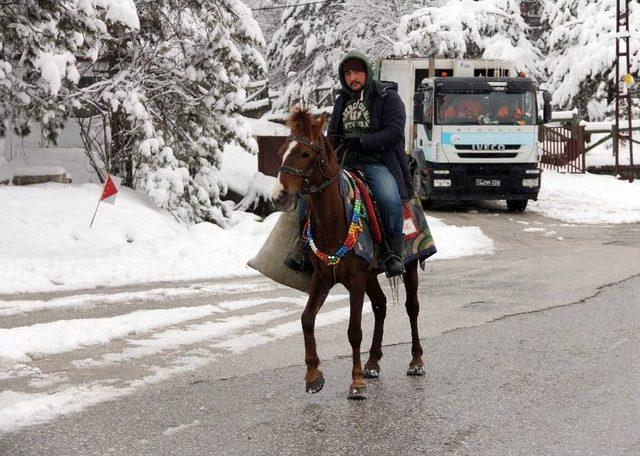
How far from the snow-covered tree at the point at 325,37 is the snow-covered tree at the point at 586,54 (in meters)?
6.79

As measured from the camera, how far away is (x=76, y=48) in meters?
14.3

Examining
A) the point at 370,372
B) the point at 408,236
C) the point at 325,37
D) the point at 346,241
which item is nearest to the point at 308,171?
the point at 346,241

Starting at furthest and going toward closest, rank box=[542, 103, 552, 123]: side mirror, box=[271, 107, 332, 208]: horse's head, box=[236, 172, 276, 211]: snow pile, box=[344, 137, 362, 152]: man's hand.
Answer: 1. box=[236, 172, 276, 211]: snow pile
2. box=[542, 103, 552, 123]: side mirror
3. box=[344, 137, 362, 152]: man's hand
4. box=[271, 107, 332, 208]: horse's head

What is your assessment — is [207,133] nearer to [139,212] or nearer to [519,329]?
[139,212]

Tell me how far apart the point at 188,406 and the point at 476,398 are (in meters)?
1.96

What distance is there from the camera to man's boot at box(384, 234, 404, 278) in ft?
23.8

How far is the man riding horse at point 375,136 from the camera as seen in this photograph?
23.9ft

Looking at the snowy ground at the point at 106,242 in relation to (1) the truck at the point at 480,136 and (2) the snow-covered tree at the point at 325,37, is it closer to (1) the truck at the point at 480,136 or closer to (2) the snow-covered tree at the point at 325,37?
(1) the truck at the point at 480,136

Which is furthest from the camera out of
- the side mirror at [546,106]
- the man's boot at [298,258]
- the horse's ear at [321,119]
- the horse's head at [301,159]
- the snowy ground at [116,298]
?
the side mirror at [546,106]

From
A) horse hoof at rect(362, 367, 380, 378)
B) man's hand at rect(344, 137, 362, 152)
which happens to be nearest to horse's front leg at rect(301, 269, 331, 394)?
horse hoof at rect(362, 367, 380, 378)

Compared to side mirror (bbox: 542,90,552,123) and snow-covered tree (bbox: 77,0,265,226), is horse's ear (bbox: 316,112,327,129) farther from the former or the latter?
side mirror (bbox: 542,90,552,123)

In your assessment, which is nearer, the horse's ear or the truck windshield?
the horse's ear

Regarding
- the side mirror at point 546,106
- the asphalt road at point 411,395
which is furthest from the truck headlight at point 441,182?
the asphalt road at point 411,395

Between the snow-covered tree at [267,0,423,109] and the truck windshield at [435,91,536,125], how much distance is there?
1873cm
